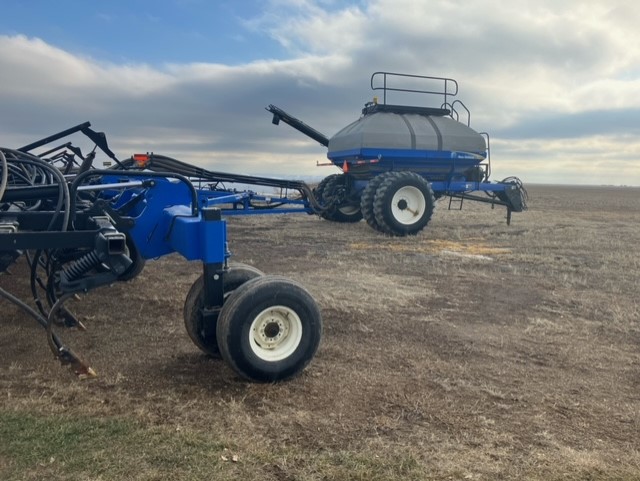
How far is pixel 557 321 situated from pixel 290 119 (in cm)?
903

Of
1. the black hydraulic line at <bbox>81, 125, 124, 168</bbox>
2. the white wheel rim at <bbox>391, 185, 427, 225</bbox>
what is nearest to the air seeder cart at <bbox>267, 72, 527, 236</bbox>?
the white wheel rim at <bbox>391, 185, 427, 225</bbox>

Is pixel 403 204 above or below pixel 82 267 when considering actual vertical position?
above

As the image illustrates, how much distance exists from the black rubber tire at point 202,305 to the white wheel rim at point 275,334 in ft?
1.17

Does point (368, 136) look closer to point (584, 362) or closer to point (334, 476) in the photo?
point (584, 362)

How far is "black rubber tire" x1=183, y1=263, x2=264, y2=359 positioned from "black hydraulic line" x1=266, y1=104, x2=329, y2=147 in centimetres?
969

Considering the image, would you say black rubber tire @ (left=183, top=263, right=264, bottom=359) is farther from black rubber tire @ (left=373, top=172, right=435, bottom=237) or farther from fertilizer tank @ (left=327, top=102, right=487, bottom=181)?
fertilizer tank @ (left=327, top=102, right=487, bottom=181)

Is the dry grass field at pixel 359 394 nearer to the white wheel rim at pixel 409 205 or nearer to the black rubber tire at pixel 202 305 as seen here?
the black rubber tire at pixel 202 305

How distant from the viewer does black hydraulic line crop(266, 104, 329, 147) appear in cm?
1324

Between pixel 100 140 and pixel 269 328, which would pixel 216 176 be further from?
pixel 269 328

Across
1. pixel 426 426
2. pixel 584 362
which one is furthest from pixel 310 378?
pixel 584 362

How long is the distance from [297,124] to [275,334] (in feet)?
34.3

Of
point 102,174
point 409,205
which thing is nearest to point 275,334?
point 102,174

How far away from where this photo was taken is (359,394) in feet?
12.1

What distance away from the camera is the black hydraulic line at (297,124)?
1324cm
